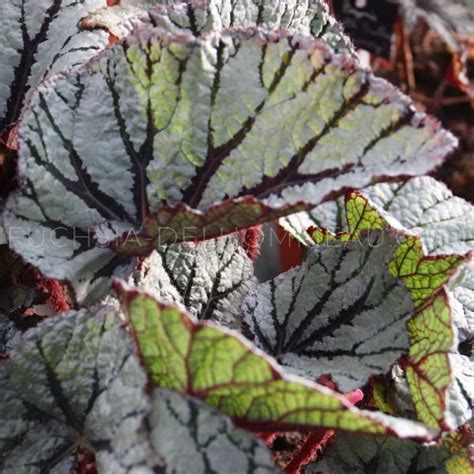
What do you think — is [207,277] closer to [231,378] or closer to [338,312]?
[338,312]

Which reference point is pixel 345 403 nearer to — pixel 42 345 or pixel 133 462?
pixel 133 462

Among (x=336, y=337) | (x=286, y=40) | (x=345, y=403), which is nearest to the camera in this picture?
(x=345, y=403)

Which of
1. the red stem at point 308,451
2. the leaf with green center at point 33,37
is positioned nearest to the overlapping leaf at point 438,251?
the red stem at point 308,451

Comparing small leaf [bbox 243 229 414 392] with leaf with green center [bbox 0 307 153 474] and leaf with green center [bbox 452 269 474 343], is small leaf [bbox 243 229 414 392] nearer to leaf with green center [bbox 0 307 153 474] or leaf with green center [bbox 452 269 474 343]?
leaf with green center [bbox 452 269 474 343]

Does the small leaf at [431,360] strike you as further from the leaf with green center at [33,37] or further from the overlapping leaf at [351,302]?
the leaf with green center at [33,37]

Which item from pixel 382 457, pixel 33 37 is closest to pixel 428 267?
pixel 382 457

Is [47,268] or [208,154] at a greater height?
[208,154]

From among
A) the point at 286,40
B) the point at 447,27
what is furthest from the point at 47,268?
the point at 447,27
